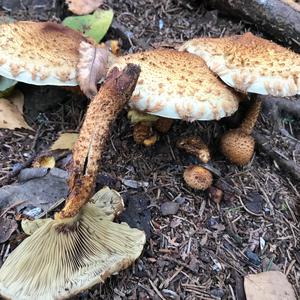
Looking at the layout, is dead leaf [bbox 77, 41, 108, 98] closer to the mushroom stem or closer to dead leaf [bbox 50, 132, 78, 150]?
dead leaf [bbox 50, 132, 78, 150]

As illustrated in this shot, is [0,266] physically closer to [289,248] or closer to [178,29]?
[289,248]

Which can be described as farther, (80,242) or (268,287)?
(268,287)

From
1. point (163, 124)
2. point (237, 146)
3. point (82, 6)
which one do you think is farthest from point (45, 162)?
point (82, 6)

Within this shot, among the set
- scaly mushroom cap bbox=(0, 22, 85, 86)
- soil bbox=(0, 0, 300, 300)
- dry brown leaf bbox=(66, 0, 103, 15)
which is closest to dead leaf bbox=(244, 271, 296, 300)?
soil bbox=(0, 0, 300, 300)

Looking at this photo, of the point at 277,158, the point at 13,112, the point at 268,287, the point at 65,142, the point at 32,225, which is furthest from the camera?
the point at 277,158

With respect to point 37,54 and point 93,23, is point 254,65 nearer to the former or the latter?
point 37,54
